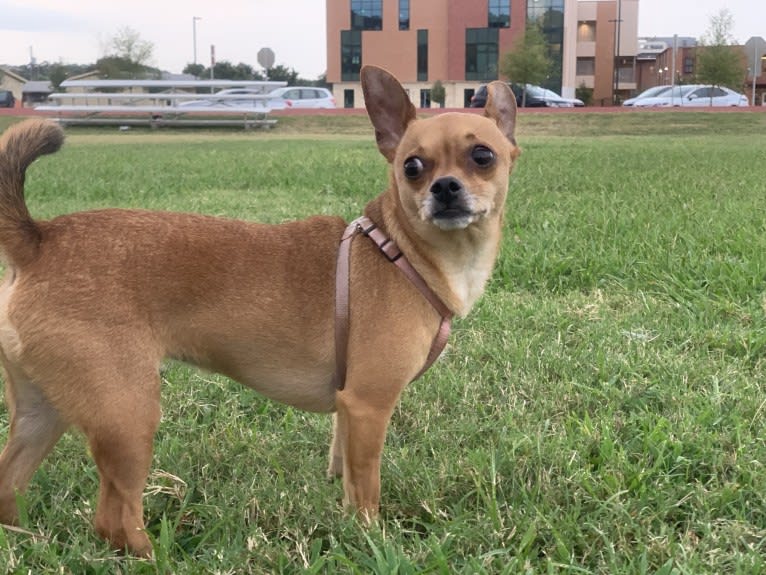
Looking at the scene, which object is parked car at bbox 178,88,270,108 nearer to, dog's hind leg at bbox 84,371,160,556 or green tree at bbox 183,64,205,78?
dog's hind leg at bbox 84,371,160,556

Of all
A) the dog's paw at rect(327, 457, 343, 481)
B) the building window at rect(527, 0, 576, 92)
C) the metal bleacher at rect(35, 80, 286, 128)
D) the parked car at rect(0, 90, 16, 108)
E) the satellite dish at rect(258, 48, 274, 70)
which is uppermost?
A: the building window at rect(527, 0, 576, 92)

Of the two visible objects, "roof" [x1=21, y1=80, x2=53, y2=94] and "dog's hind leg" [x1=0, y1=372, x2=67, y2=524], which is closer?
"dog's hind leg" [x1=0, y1=372, x2=67, y2=524]

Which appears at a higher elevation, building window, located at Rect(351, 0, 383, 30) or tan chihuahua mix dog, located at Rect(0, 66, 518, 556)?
building window, located at Rect(351, 0, 383, 30)

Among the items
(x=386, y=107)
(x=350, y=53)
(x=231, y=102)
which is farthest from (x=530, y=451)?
(x=350, y=53)

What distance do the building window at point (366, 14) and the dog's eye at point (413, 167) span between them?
60.2 meters

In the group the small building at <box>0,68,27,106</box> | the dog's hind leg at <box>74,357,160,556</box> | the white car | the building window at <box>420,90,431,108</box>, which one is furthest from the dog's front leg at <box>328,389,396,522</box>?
the small building at <box>0,68,27,106</box>

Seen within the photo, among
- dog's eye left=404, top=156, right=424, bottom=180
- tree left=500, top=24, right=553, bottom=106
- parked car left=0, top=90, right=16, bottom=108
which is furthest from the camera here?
parked car left=0, top=90, right=16, bottom=108

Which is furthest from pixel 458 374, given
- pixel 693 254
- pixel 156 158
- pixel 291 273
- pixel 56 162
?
pixel 156 158

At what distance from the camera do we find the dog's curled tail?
92.4 inches

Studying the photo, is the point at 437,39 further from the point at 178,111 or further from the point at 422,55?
the point at 178,111

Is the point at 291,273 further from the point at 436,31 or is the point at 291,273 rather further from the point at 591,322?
the point at 436,31

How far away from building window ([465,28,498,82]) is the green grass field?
56244mm

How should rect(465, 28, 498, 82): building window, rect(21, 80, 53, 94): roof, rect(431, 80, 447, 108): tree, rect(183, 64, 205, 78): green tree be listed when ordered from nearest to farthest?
rect(431, 80, 447, 108): tree < rect(465, 28, 498, 82): building window < rect(21, 80, 53, 94): roof < rect(183, 64, 205, 78): green tree

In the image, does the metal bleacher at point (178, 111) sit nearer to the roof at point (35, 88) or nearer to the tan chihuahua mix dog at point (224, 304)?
the tan chihuahua mix dog at point (224, 304)
